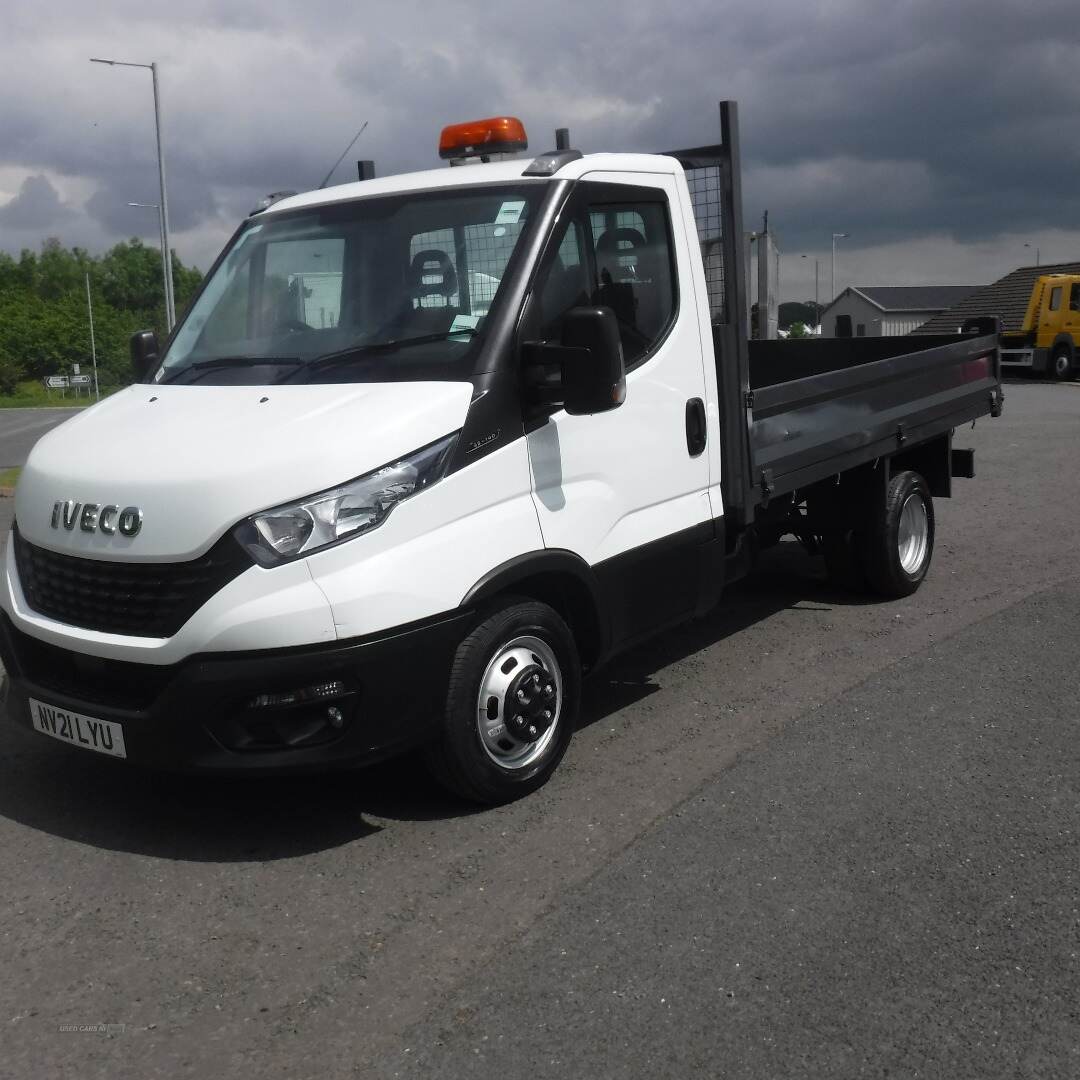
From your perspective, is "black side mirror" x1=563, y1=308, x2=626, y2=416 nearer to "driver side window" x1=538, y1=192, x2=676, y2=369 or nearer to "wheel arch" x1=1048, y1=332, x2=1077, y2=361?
"driver side window" x1=538, y1=192, x2=676, y2=369

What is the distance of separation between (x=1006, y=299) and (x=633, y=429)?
3972cm

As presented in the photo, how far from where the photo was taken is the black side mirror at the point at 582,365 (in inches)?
174

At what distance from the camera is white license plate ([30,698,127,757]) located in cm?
423

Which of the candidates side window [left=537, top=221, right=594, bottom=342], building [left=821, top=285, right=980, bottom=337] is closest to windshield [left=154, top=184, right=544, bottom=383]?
side window [left=537, top=221, right=594, bottom=342]

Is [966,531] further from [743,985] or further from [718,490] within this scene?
[743,985]

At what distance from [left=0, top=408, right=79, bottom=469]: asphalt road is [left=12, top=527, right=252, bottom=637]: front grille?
37.0ft

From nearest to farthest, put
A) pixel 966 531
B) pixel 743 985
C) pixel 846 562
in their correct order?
pixel 743 985
pixel 846 562
pixel 966 531

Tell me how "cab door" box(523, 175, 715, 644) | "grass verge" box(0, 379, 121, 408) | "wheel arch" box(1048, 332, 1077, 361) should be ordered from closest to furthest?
"cab door" box(523, 175, 715, 644), "wheel arch" box(1048, 332, 1077, 361), "grass verge" box(0, 379, 121, 408)

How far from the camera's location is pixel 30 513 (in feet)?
15.0

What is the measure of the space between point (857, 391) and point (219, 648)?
4061 millimetres

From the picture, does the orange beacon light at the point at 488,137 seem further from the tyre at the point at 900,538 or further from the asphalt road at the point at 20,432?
the asphalt road at the point at 20,432

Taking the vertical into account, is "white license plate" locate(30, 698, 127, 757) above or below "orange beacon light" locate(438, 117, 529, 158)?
below

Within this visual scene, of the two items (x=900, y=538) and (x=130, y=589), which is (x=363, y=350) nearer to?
(x=130, y=589)

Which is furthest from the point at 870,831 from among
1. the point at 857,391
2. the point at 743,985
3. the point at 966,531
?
the point at 966,531
